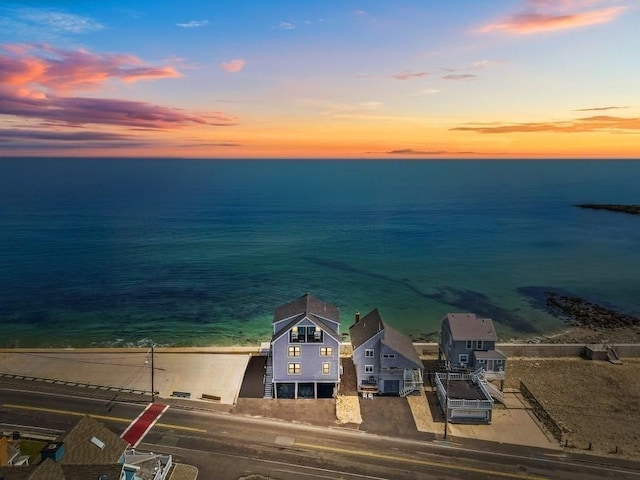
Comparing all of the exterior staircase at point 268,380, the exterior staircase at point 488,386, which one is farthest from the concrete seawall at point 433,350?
the exterior staircase at point 488,386

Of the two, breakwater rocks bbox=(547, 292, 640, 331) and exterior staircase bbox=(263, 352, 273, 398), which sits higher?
exterior staircase bbox=(263, 352, 273, 398)

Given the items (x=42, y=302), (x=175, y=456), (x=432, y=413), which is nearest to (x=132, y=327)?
(x=42, y=302)

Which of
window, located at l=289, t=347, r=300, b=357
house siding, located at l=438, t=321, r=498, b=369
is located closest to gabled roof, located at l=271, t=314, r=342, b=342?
window, located at l=289, t=347, r=300, b=357

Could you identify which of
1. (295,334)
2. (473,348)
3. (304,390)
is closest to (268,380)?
(304,390)

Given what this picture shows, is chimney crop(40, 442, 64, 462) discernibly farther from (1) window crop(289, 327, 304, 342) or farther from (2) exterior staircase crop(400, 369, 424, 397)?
(2) exterior staircase crop(400, 369, 424, 397)

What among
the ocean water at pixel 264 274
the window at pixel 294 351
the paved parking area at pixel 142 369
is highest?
the window at pixel 294 351

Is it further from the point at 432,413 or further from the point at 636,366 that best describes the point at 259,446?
the point at 636,366

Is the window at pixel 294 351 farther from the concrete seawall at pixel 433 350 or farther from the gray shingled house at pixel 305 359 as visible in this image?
the concrete seawall at pixel 433 350
